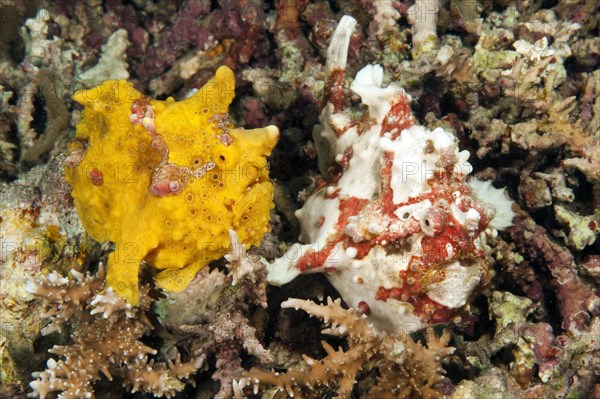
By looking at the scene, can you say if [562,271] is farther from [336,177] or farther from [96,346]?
[96,346]

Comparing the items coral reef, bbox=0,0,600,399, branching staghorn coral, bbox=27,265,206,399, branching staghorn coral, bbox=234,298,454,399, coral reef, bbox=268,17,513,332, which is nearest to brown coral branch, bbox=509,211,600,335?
coral reef, bbox=0,0,600,399

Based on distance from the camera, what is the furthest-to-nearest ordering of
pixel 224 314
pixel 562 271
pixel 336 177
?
pixel 562 271, pixel 336 177, pixel 224 314

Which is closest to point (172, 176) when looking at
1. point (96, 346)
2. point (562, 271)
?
point (96, 346)

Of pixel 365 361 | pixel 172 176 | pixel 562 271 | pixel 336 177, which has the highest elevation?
pixel 172 176

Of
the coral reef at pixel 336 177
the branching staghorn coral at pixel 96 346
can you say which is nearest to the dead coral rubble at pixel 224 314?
the coral reef at pixel 336 177

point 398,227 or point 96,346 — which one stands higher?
point 398,227

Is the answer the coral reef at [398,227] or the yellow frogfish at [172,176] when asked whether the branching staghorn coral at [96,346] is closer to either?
the yellow frogfish at [172,176]

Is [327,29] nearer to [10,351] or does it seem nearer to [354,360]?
[354,360]

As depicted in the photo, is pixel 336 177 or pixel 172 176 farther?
pixel 336 177
